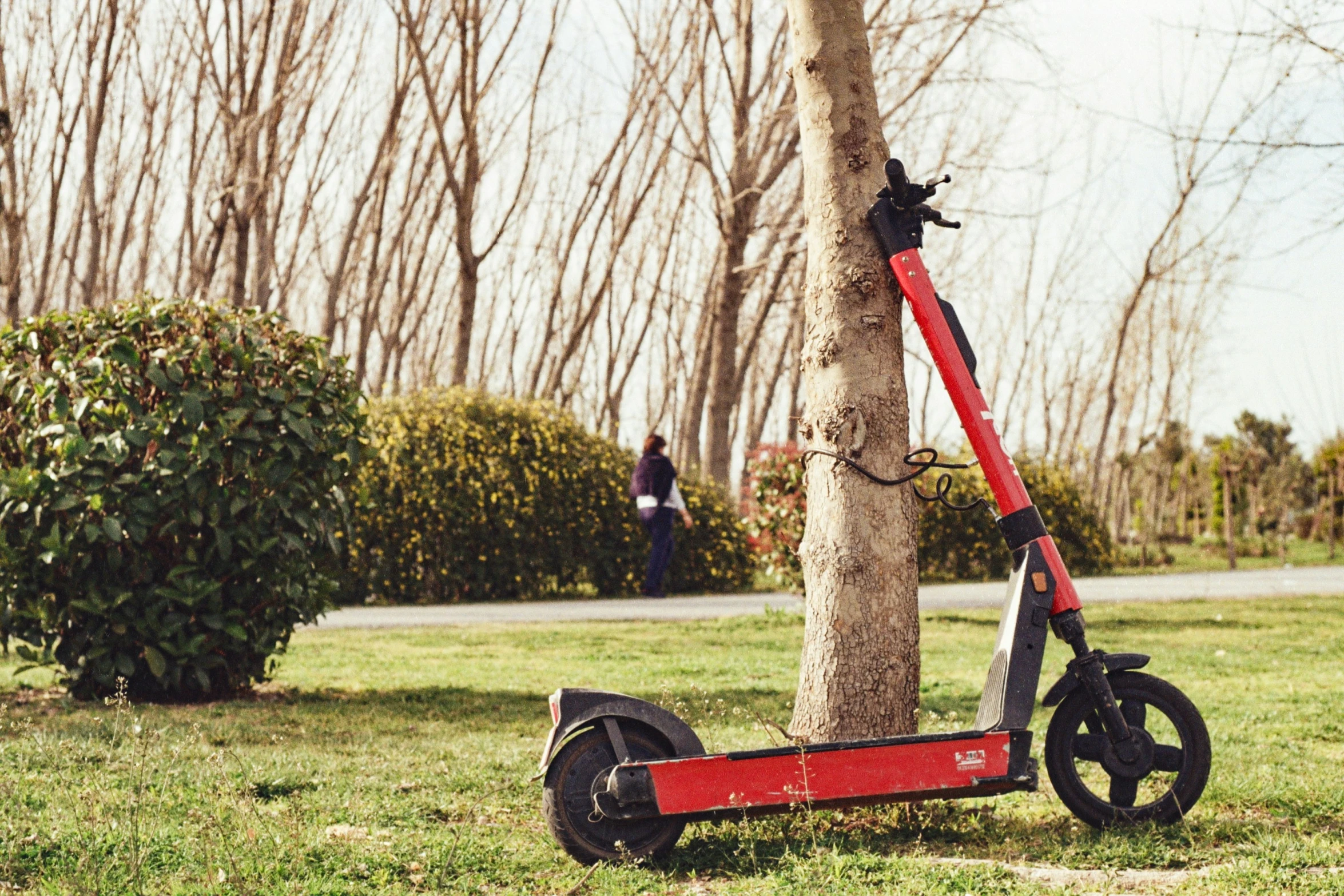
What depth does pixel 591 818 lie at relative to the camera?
152 inches

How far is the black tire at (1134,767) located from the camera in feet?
13.5

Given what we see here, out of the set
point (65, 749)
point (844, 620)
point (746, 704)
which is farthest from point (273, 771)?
point (746, 704)

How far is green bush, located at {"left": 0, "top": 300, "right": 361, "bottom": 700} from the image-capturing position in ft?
22.0

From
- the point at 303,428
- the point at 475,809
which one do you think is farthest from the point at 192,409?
the point at 475,809

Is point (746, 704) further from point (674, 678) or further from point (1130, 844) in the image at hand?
point (1130, 844)

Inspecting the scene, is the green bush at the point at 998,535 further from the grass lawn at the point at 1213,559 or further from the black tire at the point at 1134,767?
the black tire at the point at 1134,767

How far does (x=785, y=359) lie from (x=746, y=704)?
1054 inches

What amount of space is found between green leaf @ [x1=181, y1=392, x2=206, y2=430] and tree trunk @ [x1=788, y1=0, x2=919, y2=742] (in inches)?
140

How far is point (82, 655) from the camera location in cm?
699

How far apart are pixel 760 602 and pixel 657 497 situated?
1.73 m

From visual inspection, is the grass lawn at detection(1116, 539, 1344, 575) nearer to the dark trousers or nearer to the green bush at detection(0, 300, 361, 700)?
the dark trousers

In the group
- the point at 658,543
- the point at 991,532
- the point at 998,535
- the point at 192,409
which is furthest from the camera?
the point at 991,532

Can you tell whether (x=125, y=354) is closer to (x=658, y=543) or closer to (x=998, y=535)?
(x=658, y=543)

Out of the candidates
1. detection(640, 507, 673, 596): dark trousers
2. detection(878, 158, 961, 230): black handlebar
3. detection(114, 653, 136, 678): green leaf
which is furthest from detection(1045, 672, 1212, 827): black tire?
detection(640, 507, 673, 596): dark trousers
